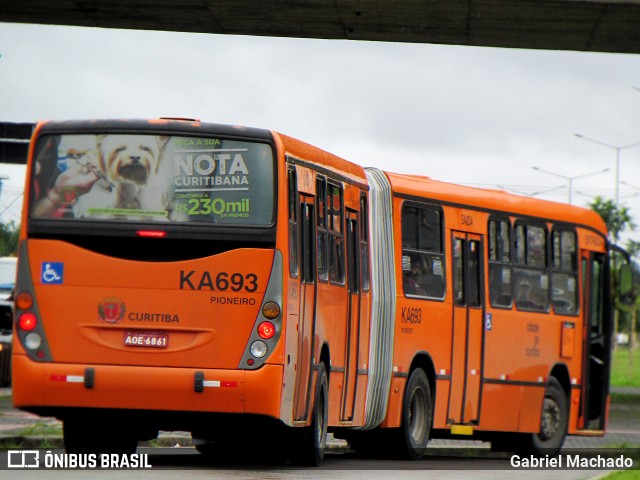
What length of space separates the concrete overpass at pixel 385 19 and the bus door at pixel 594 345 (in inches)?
203

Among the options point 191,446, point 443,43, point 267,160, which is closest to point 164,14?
point 443,43

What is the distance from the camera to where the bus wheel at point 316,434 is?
15.7 m

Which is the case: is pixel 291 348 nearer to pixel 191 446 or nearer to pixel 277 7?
pixel 191 446

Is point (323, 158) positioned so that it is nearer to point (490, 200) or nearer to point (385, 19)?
point (490, 200)

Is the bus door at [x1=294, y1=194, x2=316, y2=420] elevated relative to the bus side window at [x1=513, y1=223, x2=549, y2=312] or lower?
lower

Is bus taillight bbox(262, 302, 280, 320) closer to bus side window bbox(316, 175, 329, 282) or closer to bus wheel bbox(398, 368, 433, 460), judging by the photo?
bus side window bbox(316, 175, 329, 282)

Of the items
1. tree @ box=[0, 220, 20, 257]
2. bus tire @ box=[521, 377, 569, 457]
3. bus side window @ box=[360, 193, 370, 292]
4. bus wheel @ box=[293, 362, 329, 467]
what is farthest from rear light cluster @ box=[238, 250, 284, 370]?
tree @ box=[0, 220, 20, 257]

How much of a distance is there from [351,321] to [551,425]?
6138 millimetres

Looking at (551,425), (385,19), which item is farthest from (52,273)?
(385,19)

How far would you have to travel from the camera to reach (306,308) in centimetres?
1518

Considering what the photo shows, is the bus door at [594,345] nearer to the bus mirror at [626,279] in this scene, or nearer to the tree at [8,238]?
the bus mirror at [626,279]

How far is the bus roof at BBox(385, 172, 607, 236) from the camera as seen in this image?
1973cm

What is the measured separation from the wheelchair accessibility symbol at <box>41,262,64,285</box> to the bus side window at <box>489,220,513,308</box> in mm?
8031

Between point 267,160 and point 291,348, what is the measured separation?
Result: 163cm
